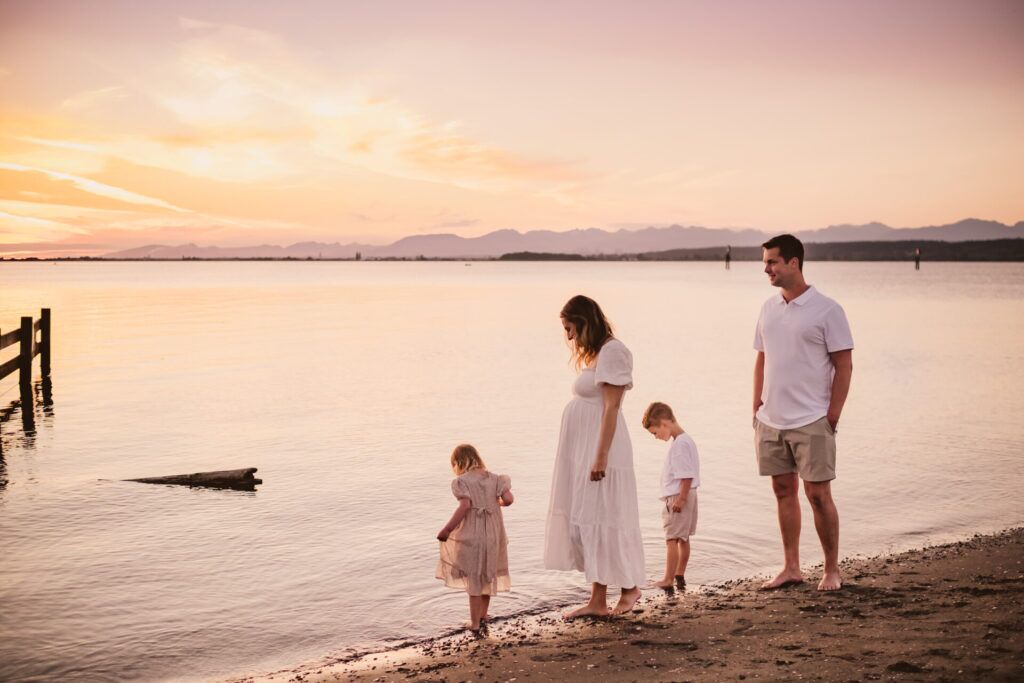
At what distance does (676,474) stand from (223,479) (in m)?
7.62

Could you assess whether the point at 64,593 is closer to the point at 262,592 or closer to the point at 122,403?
the point at 262,592

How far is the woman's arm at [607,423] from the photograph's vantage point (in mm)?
5918

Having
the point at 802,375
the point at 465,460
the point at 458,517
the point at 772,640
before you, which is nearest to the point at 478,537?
the point at 458,517

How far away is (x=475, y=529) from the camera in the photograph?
20.9 ft

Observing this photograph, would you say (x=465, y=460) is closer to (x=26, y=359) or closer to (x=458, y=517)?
(x=458, y=517)

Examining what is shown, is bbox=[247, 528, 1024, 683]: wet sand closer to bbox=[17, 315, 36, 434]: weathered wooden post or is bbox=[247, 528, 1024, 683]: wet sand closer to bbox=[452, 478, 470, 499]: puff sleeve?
bbox=[452, 478, 470, 499]: puff sleeve

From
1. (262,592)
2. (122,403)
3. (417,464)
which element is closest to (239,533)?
(262,592)

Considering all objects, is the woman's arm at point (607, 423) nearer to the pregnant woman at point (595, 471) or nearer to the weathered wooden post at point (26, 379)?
the pregnant woman at point (595, 471)

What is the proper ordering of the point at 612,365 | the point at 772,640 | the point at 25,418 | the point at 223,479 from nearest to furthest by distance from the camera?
the point at 772,640
the point at 612,365
the point at 223,479
the point at 25,418

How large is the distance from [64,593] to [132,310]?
190 feet

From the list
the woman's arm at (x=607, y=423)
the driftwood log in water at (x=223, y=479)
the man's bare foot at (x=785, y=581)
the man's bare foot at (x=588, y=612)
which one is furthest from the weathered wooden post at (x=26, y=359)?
the man's bare foot at (x=785, y=581)

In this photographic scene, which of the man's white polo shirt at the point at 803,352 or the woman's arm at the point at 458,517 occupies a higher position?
the man's white polo shirt at the point at 803,352

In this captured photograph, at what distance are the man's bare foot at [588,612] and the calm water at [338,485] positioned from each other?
0.90m

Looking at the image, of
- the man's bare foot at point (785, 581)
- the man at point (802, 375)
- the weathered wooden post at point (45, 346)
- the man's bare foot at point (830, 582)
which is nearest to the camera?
the man at point (802, 375)
